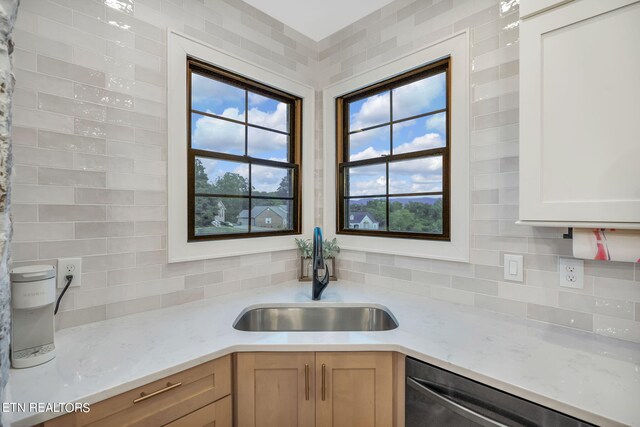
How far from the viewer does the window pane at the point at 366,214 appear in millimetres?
2143

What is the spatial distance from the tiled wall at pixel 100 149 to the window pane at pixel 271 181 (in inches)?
24.4

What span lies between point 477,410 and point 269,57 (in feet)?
7.34

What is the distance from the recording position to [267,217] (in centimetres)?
220

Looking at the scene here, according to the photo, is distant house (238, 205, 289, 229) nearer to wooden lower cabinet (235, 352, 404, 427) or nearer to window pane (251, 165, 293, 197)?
window pane (251, 165, 293, 197)

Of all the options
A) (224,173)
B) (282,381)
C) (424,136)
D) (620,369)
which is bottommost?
(282,381)

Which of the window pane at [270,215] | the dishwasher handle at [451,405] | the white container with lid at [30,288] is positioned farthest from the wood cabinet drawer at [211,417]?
the window pane at [270,215]

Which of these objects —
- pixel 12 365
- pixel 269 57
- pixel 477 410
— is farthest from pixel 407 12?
pixel 12 365

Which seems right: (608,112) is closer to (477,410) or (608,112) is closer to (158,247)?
(477,410)

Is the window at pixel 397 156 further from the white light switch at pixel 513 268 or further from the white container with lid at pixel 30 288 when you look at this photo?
the white container with lid at pixel 30 288

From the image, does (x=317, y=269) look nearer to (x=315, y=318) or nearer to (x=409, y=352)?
(x=315, y=318)

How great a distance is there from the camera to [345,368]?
125 cm

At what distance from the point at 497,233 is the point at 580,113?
647mm

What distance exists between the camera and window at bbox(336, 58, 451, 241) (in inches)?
72.9

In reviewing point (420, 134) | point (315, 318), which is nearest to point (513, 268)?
point (420, 134)
